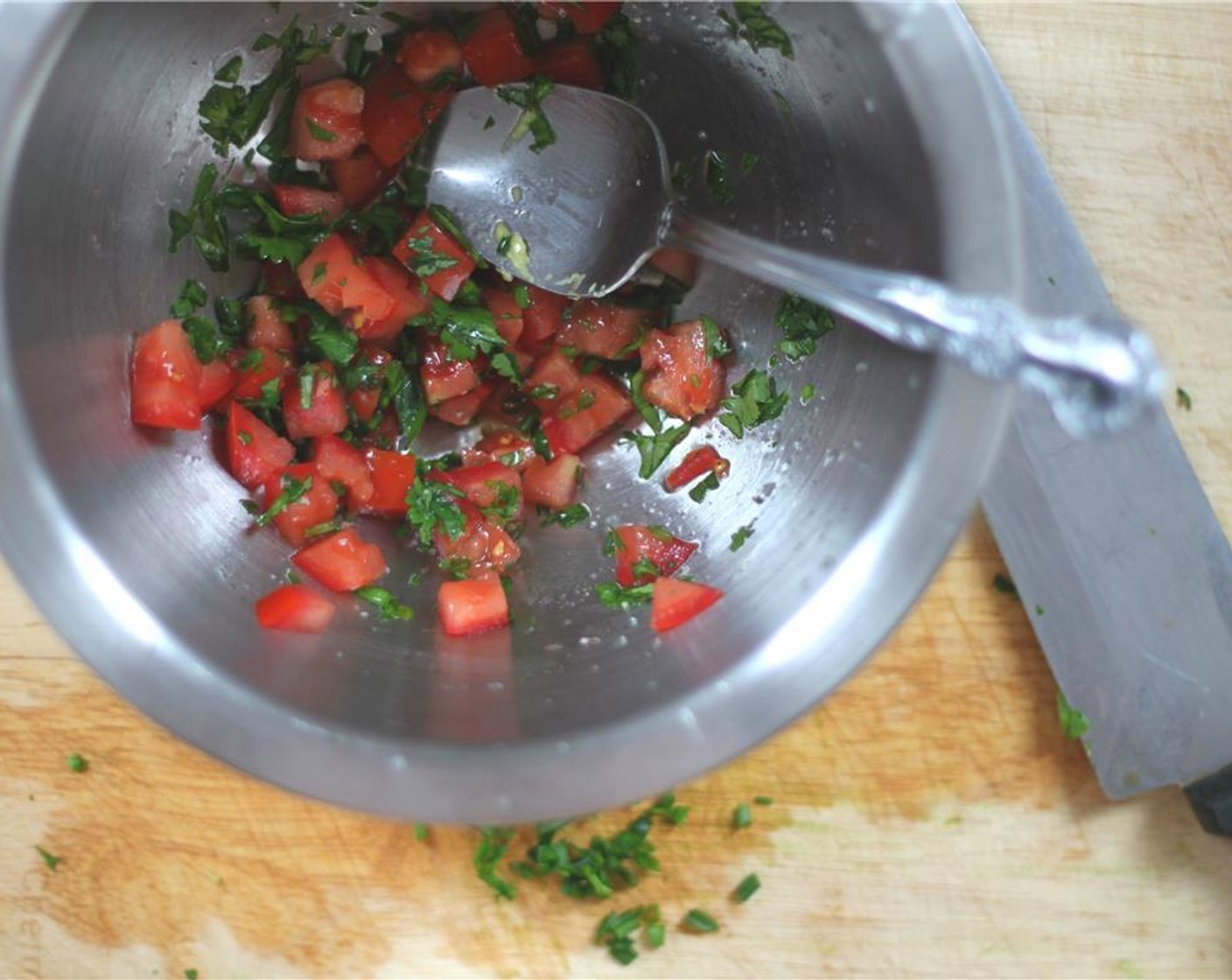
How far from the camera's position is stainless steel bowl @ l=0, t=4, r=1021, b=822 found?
1.45 m

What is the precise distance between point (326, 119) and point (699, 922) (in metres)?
1.24

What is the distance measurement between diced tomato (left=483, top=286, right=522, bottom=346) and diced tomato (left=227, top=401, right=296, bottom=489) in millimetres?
342

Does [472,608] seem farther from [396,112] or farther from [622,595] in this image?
[396,112]

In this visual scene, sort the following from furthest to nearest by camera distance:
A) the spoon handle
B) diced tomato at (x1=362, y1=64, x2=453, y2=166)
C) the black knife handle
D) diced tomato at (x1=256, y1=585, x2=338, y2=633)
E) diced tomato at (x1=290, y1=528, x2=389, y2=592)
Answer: the black knife handle → diced tomato at (x1=362, y1=64, x2=453, y2=166) → diced tomato at (x1=290, y1=528, x2=389, y2=592) → diced tomato at (x1=256, y1=585, x2=338, y2=633) → the spoon handle

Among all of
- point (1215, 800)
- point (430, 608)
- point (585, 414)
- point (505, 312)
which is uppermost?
point (505, 312)

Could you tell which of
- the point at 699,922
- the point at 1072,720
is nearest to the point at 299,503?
the point at 699,922

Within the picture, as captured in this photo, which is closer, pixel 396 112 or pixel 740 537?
pixel 740 537

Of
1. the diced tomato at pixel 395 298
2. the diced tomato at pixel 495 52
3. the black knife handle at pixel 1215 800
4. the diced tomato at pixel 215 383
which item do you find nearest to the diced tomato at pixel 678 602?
the diced tomato at pixel 395 298

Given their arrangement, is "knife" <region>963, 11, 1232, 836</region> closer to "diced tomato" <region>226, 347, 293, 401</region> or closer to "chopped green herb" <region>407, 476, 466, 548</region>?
"chopped green herb" <region>407, 476, 466, 548</region>

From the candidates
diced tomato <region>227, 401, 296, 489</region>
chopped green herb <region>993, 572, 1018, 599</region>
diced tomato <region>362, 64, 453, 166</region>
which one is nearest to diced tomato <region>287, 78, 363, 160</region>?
diced tomato <region>362, 64, 453, 166</region>

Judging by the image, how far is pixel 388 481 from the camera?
1870 mm

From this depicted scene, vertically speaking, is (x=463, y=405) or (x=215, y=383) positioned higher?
(x=215, y=383)

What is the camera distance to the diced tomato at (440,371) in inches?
74.7

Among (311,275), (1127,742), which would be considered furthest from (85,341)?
(1127,742)
